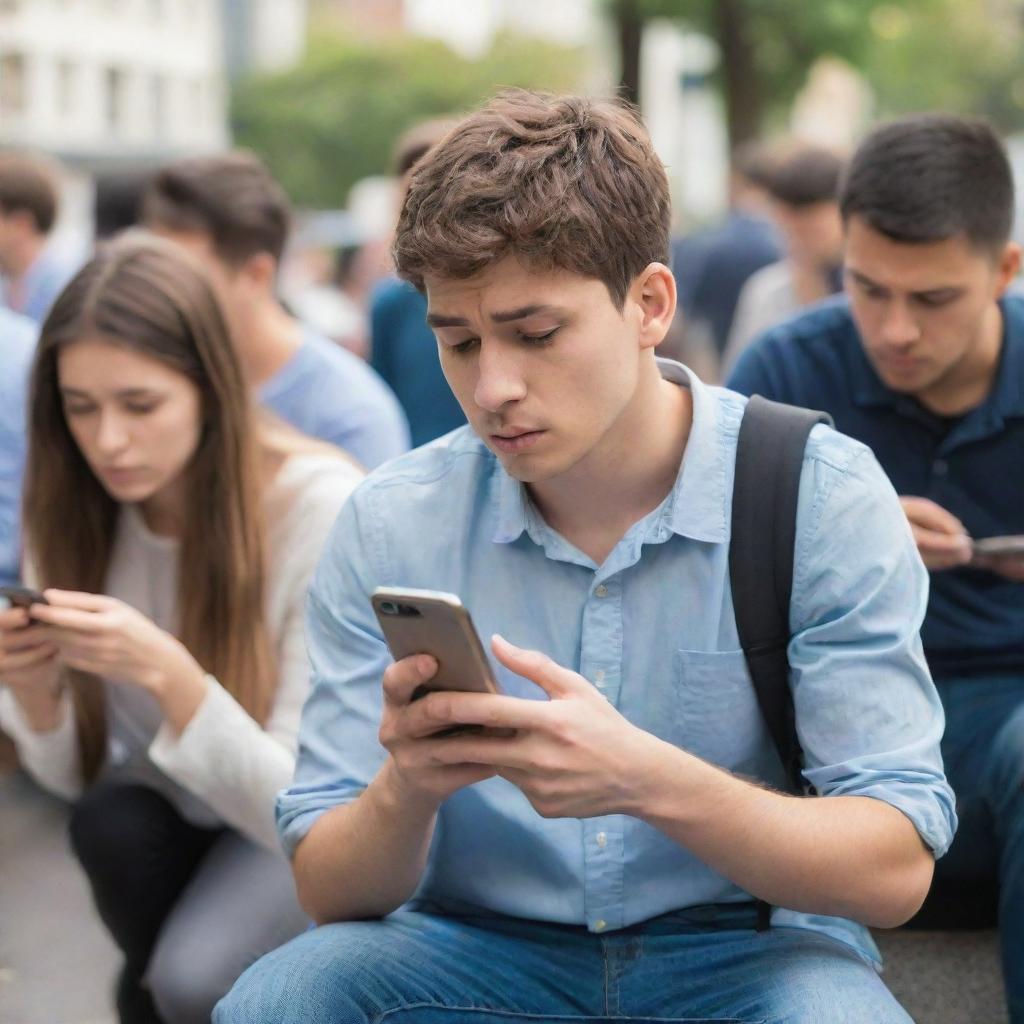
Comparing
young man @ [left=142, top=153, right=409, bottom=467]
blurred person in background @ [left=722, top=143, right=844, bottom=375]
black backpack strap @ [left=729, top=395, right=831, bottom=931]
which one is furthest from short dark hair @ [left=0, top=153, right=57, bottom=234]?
black backpack strap @ [left=729, top=395, right=831, bottom=931]

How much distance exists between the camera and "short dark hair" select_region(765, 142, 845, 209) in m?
6.91

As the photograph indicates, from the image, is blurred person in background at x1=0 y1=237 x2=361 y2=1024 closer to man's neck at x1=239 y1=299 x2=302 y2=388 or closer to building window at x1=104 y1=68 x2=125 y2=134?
man's neck at x1=239 y1=299 x2=302 y2=388

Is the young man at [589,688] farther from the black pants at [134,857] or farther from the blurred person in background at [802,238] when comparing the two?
the blurred person in background at [802,238]

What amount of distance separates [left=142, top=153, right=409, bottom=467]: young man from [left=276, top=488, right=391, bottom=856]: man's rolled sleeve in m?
2.01

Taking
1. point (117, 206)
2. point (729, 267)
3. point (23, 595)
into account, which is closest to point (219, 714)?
point (23, 595)

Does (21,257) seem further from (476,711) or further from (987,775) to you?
(476,711)

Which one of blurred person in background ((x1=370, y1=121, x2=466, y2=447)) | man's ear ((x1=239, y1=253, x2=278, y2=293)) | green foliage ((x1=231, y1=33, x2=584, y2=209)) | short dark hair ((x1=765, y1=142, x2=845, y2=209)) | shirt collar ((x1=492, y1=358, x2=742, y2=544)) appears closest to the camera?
shirt collar ((x1=492, y1=358, x2=742, y2=544))

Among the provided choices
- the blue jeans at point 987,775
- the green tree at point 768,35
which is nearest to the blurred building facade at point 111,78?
the green tree at point 768,35

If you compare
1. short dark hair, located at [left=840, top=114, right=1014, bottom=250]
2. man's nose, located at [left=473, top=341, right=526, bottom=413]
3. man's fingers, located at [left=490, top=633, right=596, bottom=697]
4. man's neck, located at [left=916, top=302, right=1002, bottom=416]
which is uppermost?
short dark hair, located at [left=840, top=114, right=1014, bottom=250]

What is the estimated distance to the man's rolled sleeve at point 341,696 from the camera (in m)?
2.45

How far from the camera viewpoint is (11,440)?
4.77 m

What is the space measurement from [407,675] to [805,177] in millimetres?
5388

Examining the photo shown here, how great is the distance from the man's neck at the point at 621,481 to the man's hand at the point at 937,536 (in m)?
0.85

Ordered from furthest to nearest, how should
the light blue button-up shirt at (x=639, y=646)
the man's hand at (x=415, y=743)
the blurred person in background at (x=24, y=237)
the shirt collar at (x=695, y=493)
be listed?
the blurred person in background at (x=24, y=237) < the shirt collar at (x=695, y=493) < the light blue button-up shirt at (x=639, y=646) < the man's hand at (x=415, y=743)
